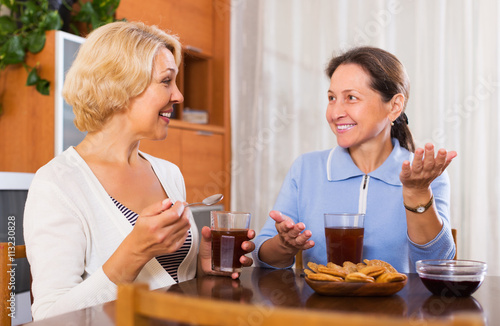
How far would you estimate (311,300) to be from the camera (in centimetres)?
107

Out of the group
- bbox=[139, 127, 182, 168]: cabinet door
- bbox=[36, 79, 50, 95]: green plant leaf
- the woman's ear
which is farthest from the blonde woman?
bbox=[139, 127, 182, 168]: cabinet door

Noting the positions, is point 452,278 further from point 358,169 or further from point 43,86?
point 43,86

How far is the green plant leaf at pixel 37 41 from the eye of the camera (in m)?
2.72

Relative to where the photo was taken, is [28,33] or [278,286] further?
[28,33]

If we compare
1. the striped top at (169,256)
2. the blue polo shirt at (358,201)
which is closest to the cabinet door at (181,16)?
the blue polo shirt at (358,201)

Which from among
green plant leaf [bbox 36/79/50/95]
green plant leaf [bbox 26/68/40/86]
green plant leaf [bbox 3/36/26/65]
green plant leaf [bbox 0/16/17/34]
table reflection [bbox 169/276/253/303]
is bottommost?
table reflection [bbox 169/276/253/303]

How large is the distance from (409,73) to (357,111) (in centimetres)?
170

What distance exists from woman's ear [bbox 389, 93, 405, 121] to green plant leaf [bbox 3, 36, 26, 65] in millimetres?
1946

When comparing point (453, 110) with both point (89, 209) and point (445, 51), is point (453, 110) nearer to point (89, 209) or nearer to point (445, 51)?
point (445, 51)

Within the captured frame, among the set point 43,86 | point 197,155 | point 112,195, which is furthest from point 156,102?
point 197,155

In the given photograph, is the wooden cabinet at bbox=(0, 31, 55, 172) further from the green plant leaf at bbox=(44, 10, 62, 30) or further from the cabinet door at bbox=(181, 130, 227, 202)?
the cabinet door at bbox=(181, 130, 227, 202)

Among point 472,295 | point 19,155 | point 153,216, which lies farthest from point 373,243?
point 19,155

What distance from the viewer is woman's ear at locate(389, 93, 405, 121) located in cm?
191

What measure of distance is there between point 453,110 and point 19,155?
2.56m
